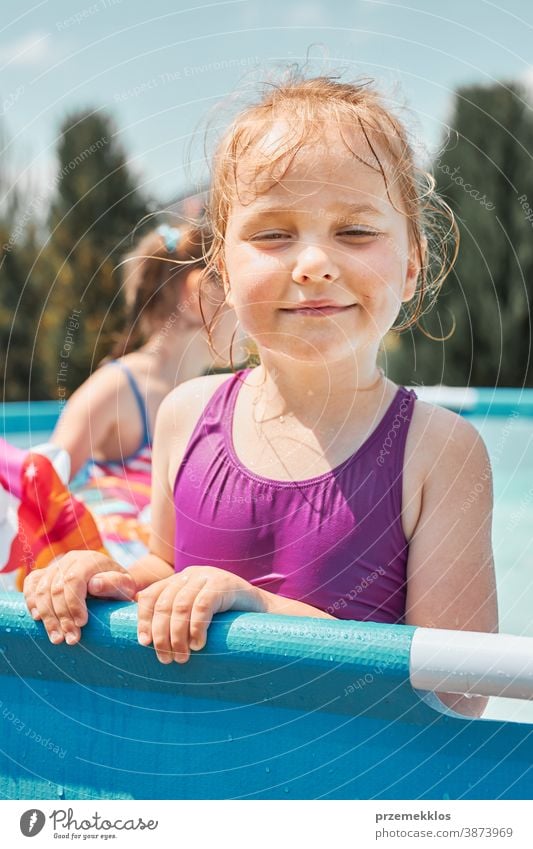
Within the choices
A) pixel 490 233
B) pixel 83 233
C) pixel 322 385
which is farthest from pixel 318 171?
pixel 83 233

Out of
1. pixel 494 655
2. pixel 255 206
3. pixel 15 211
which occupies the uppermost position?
pixel 15 211

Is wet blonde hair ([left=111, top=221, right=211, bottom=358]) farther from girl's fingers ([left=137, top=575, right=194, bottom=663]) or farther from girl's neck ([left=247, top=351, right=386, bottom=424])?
girl's fingers ([left=137, top=575, right=194, bottom=663])

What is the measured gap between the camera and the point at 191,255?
2402 millimetres

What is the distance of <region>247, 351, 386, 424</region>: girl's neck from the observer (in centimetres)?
118

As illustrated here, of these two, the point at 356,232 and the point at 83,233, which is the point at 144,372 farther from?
the point at 83,233

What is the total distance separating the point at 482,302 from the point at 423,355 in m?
0.39

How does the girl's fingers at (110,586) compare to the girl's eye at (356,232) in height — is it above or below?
below

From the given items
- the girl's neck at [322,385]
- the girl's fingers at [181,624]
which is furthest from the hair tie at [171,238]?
the girl's fingers at [181,624]

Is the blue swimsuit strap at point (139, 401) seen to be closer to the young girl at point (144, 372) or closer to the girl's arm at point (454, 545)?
the young girl at point (144, 372)

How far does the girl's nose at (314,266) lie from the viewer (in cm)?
104

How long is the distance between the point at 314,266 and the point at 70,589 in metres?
0.41

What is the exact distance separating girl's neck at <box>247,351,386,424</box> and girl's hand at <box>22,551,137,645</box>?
349mm
